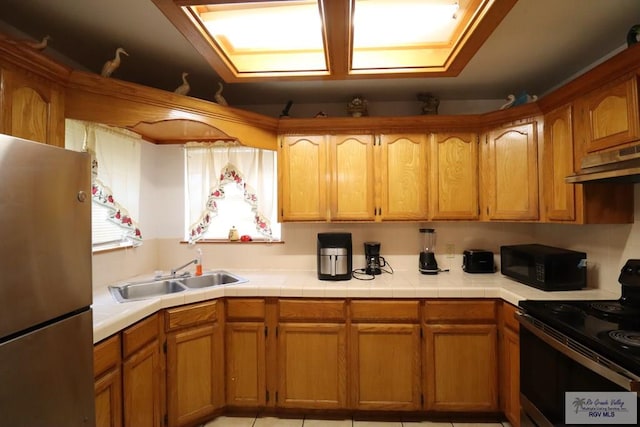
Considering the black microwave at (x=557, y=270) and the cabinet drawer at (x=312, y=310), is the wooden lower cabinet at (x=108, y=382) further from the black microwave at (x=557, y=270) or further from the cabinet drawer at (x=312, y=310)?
the black microwave at (x=557, y=270)

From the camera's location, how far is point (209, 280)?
7.74 ft

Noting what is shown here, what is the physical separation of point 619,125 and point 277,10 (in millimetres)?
1719

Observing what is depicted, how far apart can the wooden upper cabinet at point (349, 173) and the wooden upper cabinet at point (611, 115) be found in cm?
127

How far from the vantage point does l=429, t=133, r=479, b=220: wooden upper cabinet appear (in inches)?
89.7

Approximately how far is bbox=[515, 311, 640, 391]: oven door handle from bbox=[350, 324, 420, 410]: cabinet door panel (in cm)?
67

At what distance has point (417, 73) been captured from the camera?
1591mm

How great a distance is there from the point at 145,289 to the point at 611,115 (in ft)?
9.83

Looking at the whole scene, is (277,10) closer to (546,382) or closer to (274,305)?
(274,305)

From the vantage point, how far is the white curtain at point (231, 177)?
2.51 meters

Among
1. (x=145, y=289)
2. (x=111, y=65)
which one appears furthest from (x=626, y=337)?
(x=111, y=65)

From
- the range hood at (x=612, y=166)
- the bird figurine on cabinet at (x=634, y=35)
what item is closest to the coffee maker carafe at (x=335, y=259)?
the range hood at (x=612, y=166)

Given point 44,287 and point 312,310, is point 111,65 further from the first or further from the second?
point 312,310

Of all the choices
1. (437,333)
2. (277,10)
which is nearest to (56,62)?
(277,10)

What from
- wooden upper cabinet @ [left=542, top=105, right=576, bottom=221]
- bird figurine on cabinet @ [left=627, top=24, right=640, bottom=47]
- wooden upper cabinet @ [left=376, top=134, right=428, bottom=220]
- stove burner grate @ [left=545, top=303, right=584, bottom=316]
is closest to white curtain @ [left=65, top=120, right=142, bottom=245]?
wooden upper cabinet @ [left=376, top=134, right=428, bottom=220]
